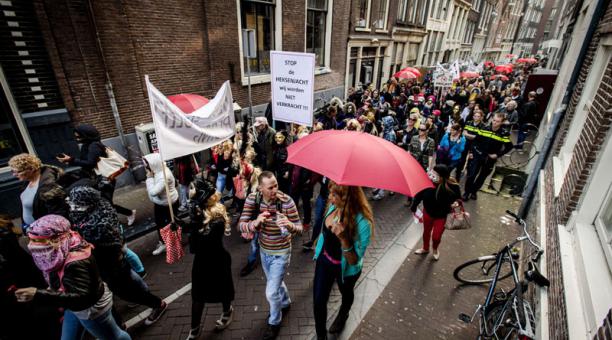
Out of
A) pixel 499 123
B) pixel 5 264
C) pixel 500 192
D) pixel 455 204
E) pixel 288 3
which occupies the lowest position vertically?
pixel 500 192

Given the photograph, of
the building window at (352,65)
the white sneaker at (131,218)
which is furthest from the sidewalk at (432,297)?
the building window at (352,65)

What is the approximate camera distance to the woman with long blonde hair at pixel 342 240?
262 cm

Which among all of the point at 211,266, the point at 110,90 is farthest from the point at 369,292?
the point at 110,90

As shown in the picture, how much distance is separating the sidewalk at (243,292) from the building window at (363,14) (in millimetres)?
14215

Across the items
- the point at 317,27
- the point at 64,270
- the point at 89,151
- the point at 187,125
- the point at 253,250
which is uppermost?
the point at 317,27

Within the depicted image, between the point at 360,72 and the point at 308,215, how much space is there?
15.3 meters

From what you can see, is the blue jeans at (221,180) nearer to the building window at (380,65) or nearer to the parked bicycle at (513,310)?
the parked bicycle at (513,310)

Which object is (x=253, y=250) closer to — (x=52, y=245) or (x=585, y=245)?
(x=52, y=245)

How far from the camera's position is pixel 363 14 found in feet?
54.7

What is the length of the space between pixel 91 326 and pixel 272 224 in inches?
72.5

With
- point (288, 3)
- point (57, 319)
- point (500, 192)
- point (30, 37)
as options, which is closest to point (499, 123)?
point (500, 192)

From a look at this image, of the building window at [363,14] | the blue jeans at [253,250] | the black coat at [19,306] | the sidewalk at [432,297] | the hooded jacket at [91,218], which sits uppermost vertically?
the building window at [363,14]

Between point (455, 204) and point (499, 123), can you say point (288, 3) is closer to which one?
point (499, 123)

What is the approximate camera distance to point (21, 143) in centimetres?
579
